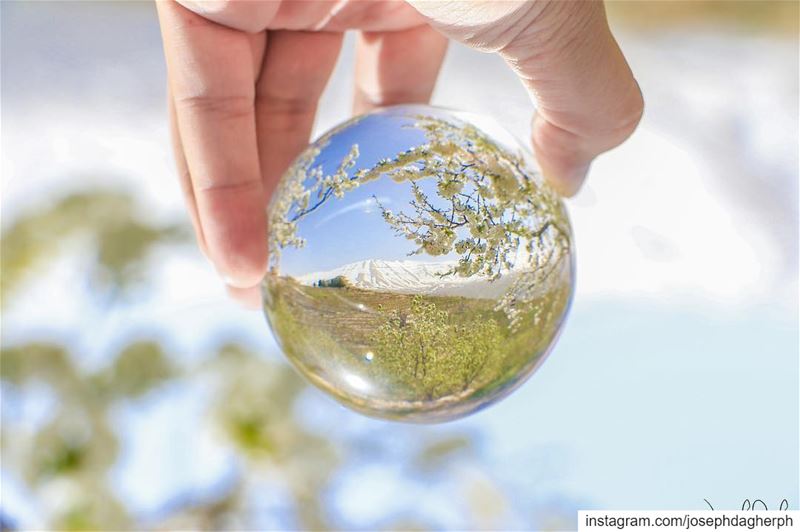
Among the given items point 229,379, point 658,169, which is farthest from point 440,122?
point 658,169

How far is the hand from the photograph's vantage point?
0.71 meters

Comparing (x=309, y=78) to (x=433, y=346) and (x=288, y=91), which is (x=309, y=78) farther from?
(x=433, y=346)

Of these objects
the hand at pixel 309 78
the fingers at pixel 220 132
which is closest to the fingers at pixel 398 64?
the hand at pixel 309 78

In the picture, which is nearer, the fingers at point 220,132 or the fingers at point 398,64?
the fingers at point 220,132

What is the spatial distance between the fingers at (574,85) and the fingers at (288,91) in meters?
0.31

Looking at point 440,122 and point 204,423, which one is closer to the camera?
point 440,122

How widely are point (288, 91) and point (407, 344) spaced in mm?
482

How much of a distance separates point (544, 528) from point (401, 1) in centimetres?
87

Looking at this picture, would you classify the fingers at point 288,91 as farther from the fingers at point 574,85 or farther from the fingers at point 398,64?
the fingers at point 574,85

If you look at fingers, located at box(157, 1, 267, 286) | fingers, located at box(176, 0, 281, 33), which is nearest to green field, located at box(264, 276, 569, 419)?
fingers, located at box(157, 1, 267, 286)

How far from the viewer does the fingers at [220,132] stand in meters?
0.86

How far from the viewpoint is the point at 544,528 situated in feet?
4.63

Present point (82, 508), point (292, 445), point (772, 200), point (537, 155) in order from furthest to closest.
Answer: point (772, 200) < point (292, 445) < point (82, 508) < point (537, 155)

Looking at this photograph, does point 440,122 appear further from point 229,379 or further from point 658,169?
point 658,169
